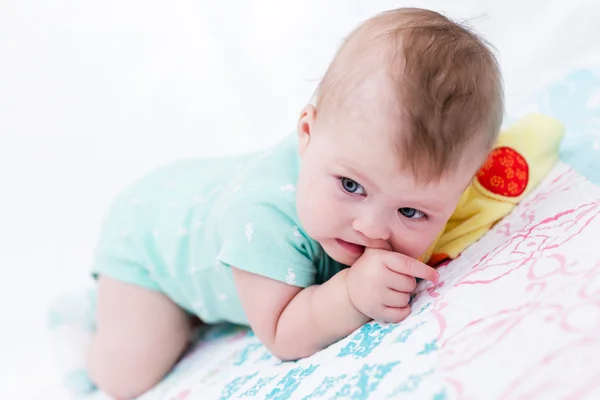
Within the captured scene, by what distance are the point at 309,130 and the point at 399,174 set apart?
0.61 ft

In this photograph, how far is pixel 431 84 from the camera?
0.81 meters

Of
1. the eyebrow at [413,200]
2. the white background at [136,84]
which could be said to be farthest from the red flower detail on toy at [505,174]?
the white background at [136,84]

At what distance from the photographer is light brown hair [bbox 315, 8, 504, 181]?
808mm

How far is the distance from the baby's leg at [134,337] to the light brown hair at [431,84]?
547 millimetres

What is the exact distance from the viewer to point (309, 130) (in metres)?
0.97

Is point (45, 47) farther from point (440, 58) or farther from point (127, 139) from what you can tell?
point (440, 58)

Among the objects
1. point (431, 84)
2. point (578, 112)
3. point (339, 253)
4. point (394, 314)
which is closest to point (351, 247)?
point (339, 253)

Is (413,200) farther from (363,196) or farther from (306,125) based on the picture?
(306,125)

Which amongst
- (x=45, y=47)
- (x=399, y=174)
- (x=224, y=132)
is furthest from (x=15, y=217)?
(x=399, y=174)

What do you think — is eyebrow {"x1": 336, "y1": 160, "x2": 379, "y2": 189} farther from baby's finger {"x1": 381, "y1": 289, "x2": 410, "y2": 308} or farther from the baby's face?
baby's finger {"x1": 381, "y1": 289, "x2": 410, "y2": 308}

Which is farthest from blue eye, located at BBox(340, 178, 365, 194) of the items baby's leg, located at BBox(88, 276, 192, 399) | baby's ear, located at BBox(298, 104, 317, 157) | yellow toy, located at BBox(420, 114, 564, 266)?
baby's leg, located at BBox(88, 276, 192, 399)

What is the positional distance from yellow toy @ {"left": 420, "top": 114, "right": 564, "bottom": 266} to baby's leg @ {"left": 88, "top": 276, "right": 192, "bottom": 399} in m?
0.50

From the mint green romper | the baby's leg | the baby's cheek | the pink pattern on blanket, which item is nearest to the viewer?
the pink pattern on blanket

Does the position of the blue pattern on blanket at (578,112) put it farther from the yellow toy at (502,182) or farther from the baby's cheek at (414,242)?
the baby's cheek at (414,242)
